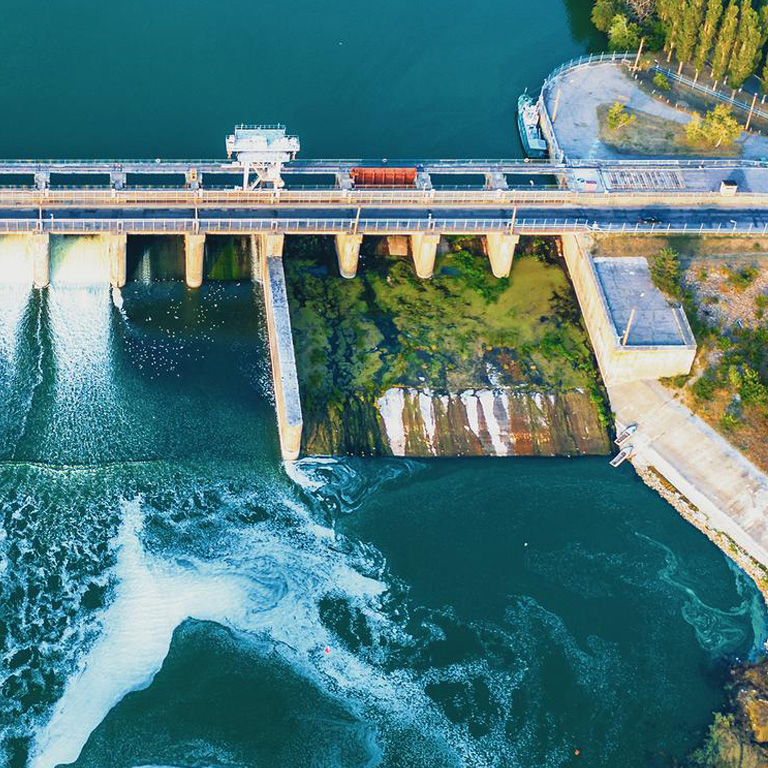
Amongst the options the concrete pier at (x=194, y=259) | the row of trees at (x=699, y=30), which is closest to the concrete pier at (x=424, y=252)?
the concrete pier at (x=194, y=259)

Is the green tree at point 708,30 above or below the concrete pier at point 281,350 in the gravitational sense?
above

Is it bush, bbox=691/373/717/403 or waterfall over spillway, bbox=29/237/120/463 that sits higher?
waterfall over spillway, bbox=29/237/120/463

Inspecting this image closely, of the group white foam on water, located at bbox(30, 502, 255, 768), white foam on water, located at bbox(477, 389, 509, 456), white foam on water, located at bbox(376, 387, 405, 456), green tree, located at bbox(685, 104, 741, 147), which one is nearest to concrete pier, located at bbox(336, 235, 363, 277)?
white foam on water, located at bbox(376, 387, 405, 456)

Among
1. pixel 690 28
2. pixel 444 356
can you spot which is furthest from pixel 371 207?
pixel 690 28

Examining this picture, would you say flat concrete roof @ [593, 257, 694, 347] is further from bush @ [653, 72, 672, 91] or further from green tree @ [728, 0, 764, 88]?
green tree @ [728, 0, 764, 88]

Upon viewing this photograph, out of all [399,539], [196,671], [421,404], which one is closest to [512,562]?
[399,539]

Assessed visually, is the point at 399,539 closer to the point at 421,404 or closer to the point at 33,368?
the point at 421,404

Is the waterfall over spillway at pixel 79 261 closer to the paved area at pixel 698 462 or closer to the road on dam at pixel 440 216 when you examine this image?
the road on dam at pixel 440 216
